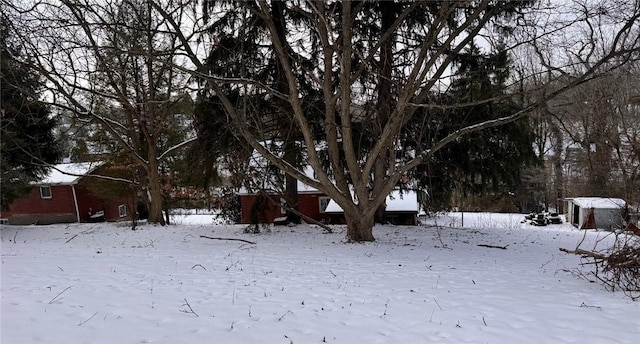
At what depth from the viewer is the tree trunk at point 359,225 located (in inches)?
429

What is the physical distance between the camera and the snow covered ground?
396cm

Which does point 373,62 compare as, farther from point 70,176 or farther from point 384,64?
point 70,176

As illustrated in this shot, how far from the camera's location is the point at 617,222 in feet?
72.2

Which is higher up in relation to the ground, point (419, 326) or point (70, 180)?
point (70, 180)

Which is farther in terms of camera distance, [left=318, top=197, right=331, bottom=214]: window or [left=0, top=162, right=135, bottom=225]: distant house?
[left=0, top=162, right=135, bottom=225]: distant house

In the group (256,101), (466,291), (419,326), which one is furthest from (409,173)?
(419,326)

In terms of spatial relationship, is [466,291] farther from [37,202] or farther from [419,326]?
[37,202]

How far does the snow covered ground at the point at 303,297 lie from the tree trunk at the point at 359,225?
105 centimetres

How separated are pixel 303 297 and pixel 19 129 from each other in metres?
15.4

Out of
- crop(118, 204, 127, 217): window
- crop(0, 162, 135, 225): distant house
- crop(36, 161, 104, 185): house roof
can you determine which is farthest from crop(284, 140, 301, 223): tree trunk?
crop(118, 204, 127, 217): window

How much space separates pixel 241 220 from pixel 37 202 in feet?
49.7

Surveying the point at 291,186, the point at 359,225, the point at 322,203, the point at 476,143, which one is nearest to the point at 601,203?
the point at 476,143

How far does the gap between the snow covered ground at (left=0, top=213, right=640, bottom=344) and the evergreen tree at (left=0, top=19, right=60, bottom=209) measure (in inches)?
235

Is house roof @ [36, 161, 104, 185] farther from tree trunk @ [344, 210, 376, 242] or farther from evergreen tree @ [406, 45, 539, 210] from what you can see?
evergreen tree @ [406, 45, 539, 210]
